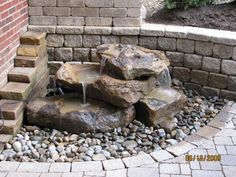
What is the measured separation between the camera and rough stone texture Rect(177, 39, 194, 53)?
15.1 ft

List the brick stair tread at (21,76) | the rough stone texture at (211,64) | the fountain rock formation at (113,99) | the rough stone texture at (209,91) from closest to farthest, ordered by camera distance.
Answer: the fountain rock formation at (113,99) < the brick stair tread at (21,76) < the rough stone texture at (211,64) < the rough stone texture at (209,91)

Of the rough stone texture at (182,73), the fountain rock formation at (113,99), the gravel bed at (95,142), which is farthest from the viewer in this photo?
the rough stone texture at (182,73)

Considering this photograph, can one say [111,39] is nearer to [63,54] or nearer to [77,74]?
[63,54]

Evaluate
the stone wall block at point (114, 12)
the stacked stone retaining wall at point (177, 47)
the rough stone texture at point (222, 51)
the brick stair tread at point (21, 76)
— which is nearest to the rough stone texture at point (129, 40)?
the stacked stone retaining wall at point (177, 47)

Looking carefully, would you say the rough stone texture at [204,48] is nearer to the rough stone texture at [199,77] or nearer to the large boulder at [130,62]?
the rough stone texture at [199,77]

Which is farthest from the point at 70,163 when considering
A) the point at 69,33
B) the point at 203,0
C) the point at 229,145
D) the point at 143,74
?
the point at 203,0

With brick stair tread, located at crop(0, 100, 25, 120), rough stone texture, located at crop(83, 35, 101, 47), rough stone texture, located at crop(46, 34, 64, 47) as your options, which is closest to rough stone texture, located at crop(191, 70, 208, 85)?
rough stone texture, located at crop(83, 35, 101, 47)

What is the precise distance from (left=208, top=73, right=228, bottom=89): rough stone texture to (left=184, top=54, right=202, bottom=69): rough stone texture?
0.61ft

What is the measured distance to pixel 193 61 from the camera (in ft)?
15.2

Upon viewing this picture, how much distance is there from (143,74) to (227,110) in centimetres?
106

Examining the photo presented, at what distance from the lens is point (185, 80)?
15.7ft

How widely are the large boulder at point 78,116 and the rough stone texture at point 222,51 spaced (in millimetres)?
1250

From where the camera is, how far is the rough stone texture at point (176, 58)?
469 cm

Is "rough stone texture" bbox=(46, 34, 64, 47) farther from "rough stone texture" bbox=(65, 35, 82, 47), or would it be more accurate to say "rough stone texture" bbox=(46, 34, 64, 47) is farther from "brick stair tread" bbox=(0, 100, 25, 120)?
"brick stair tread" bbox=(0, 100, 25, 120)
